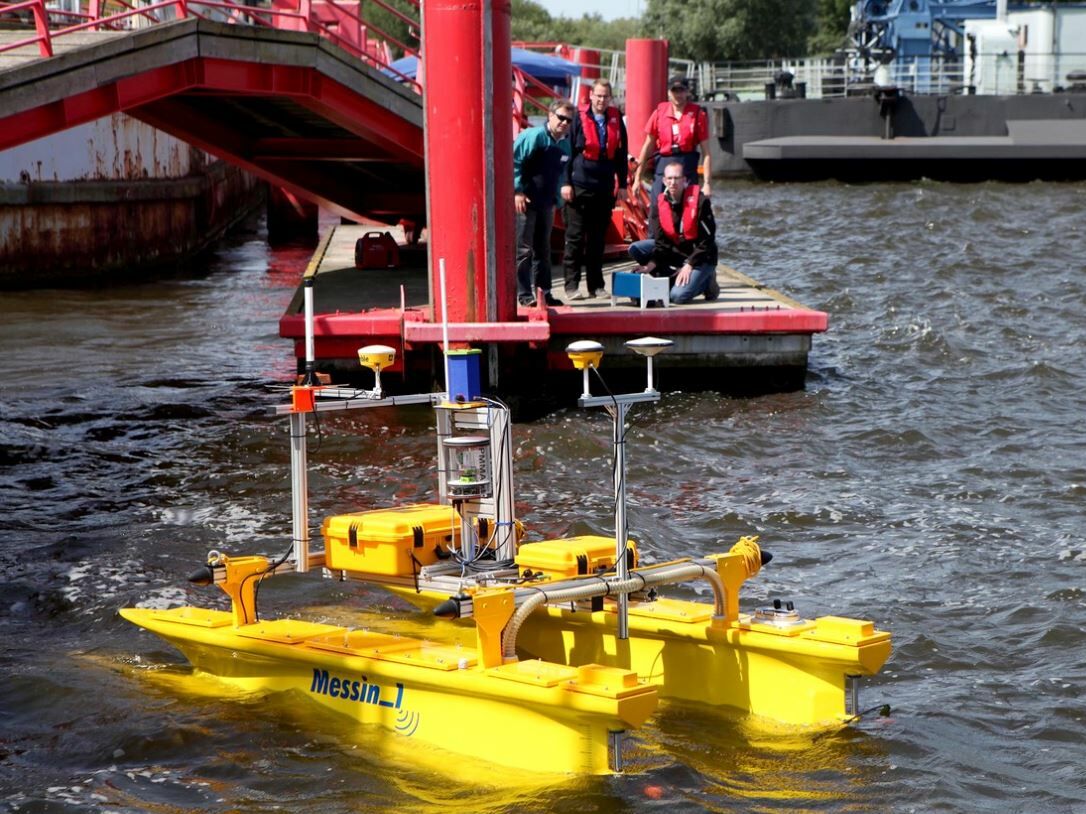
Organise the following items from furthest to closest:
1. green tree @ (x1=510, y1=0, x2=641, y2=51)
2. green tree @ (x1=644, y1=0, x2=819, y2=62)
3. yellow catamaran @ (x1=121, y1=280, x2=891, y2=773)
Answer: green tree @ (x1=510, y1=0, x2=641, y2=51) < green tree @ (x1=644, y1=0, x2=819, y2=62) < yellow catamaran @ (x1=121, y1=280, x2=891, y2=773)

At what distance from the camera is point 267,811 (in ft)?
21.4

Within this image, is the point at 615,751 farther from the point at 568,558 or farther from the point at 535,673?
the point at 568,558

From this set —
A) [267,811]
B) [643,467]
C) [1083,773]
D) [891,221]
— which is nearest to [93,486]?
[643,467]

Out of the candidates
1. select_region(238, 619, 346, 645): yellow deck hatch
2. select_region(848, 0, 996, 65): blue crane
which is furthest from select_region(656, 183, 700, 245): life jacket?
select_region(848, 0, 996, 65): blue crane

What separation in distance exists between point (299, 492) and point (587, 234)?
7.53m

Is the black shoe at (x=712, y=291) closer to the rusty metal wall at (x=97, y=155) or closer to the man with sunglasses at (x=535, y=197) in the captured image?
the man with sunglasses at (x=535, y=197)

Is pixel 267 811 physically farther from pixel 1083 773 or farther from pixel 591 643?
pixel 1083 773

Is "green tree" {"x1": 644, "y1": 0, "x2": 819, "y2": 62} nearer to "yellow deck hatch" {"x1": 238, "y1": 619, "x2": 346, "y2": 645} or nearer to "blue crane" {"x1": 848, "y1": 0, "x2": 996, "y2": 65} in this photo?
"blue crane" {"x1": 848, "y1": 0, "x2": 996, "y2": 65}

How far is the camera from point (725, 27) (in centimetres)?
7394

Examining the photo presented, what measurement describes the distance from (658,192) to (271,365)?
A: 15.3ft

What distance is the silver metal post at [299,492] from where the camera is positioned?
7609 millimetres

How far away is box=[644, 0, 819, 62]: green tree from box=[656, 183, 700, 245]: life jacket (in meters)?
60.8

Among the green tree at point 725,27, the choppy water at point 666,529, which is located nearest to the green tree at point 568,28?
the green tree at point 725,27

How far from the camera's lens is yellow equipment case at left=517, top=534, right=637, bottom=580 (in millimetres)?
7738
